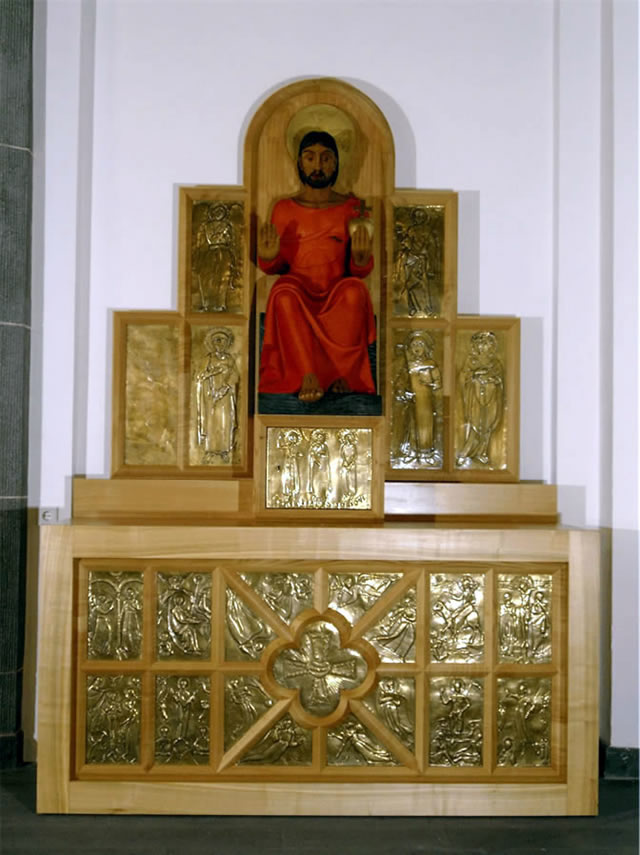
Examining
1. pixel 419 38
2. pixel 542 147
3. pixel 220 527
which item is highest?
pixel 419 38

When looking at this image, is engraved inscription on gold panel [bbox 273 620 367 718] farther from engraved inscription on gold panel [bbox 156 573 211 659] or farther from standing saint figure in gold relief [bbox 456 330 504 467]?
standing saint figure in gold relief [bbox 456 330 504 467]

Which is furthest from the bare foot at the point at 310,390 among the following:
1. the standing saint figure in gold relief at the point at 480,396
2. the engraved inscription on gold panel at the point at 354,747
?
the engraved inscription on gold panel at the point at 354,747

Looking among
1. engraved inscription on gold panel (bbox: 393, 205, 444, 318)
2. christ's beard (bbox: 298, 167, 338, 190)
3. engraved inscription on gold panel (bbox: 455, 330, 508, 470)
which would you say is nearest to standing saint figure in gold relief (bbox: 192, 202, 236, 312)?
christ's beard (bbox: 298, 167, 338, 190)

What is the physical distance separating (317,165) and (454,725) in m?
2.68

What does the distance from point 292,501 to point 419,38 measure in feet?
8.28

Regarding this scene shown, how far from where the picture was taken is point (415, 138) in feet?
16.0

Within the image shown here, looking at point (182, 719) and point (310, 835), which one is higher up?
point (182, 719)

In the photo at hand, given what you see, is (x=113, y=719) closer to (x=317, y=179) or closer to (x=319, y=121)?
(x=317, y=179)

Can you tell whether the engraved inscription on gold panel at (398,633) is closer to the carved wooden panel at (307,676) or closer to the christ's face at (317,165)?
the carved wooden panel at (307,676)

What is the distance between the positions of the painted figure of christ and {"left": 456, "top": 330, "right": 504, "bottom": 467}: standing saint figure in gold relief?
0.54 metres

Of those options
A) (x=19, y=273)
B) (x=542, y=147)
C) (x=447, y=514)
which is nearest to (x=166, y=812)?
(x=447, y=514)

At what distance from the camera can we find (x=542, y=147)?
4.90 meters

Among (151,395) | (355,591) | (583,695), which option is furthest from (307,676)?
(151,395)

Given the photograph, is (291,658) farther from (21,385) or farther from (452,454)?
(21,385)
